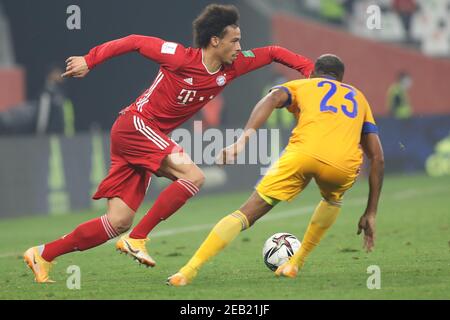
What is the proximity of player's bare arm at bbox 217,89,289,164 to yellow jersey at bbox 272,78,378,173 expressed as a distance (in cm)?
8

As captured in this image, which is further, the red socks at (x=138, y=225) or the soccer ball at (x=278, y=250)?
the soccer ball at (x=278, y=250)

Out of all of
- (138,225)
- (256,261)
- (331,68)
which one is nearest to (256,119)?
(331,68)

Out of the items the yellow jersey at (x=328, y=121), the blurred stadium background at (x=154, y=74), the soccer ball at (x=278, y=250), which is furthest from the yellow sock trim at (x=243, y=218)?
the blurred stadium background at (x=154, y=74)

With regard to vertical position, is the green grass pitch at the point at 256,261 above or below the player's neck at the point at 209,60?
below

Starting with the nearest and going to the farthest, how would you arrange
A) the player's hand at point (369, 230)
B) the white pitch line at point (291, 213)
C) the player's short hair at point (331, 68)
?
the player's hand at point (369, 230) → the player's short hair at point (331, 68) → the white pitch line at point (291, 213)

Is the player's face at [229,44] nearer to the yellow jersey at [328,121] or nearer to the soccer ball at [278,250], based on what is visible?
the yellow jersey at [328,121]

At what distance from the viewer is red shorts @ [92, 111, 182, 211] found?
26.1ft

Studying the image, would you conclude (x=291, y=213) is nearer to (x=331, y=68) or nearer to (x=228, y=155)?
(x=331, y=68)

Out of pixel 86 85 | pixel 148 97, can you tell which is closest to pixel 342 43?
pixel 86 85

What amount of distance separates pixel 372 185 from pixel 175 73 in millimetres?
1701

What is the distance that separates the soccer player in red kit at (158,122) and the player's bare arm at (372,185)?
0.95 m

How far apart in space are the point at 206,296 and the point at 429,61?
24726mm

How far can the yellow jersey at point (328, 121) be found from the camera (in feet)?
24.3

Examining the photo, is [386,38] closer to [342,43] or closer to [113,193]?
[342,43]
